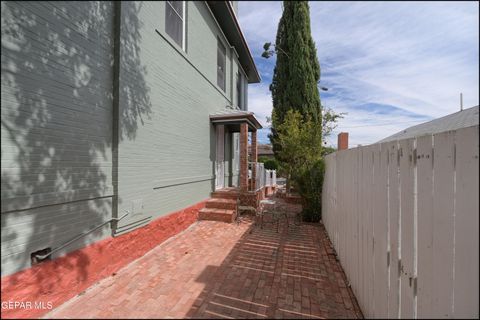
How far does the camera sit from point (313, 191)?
287 inches

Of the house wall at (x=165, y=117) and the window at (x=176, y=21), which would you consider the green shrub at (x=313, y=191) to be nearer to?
the house wall at (x=165, y=117)

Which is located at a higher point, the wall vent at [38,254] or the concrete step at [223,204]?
the wall vent at [38,254]

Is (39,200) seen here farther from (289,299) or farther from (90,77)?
(289,299)

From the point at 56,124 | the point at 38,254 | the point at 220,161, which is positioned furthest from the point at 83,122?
the point at 220,161

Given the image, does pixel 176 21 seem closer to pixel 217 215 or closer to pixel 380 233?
pixel 217 215

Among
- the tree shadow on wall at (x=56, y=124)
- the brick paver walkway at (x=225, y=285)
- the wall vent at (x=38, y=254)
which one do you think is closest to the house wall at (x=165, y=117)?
the tree shadow on wall at (x=56, y=124)

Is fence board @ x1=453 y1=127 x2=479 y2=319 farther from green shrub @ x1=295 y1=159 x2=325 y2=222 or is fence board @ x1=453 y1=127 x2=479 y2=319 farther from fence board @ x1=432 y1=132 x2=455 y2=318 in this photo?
green shrub @ x1=295 y1=159 x2=325 y2=222

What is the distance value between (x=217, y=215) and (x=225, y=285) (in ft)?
12.3

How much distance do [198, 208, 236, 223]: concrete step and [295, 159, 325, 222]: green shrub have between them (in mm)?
2275

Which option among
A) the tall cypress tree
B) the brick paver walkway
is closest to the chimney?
the brick paver walkway

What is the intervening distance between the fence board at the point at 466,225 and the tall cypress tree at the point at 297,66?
10721mm

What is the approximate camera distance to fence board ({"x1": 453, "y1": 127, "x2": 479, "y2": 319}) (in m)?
1.40

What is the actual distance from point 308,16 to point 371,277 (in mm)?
13674

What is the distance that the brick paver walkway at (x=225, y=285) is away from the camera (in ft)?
9.80
